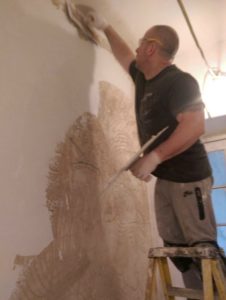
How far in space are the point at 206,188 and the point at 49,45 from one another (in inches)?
38.4

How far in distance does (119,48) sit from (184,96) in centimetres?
A: 69

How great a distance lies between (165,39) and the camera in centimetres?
171

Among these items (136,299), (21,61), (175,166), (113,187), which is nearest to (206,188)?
(175,166)

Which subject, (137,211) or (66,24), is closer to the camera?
(66,24)

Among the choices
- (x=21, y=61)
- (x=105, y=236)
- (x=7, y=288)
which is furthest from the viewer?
(x=105, y=236)

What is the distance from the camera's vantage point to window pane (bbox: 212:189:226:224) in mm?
2857

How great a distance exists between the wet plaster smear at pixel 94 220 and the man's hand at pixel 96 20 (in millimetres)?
342

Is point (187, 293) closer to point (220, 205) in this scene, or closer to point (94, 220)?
point (94, 220)

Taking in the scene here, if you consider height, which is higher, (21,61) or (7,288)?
(21,61)

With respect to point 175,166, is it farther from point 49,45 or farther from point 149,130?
point 49,45

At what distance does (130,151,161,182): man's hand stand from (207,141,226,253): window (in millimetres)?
1674

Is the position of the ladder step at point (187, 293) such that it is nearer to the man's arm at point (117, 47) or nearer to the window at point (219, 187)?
the man's arm at point (117, 47)

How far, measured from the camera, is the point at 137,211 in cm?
199

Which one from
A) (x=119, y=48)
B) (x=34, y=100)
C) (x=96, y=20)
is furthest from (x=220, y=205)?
(x=34, y=100)
